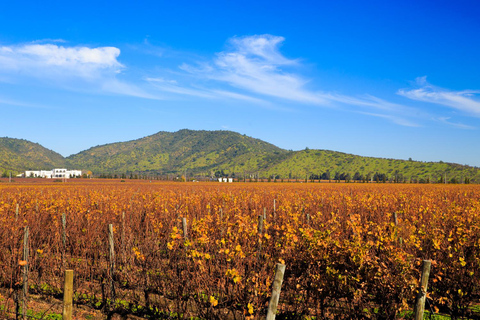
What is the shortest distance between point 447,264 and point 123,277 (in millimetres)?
7388

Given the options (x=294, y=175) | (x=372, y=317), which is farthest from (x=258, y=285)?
(x=294, y=175)

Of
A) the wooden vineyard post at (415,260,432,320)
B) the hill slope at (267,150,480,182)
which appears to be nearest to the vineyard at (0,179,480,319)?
the wooden vineyard post at (415,260,432,320)

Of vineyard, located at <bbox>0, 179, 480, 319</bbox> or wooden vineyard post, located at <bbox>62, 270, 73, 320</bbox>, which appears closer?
wooden vineyard post, located at <bbox>62, 270, 73, 320</bbox>

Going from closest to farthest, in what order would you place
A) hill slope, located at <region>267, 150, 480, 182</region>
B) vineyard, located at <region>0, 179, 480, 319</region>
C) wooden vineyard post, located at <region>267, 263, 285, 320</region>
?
1. wooden vineyard post, located at <region>267, 263, 285, 320</region>
2. vineyard, located at <region>0, 179, 480, 319</region>
3. hill slope, located at <region>267, 150, 480, 182</region>

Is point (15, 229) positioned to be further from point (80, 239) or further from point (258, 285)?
point (258, 285)

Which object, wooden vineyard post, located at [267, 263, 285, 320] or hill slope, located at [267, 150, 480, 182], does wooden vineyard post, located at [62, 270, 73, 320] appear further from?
hill slope, located at [267, 150, 480, 182]

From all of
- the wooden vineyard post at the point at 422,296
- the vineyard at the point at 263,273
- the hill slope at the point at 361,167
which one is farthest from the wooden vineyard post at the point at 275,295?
the hill slope at the point at 361,167

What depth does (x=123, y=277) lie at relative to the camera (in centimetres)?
890

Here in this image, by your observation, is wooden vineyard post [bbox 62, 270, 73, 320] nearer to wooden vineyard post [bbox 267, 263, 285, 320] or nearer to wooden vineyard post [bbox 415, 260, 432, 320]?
wooden vineyard post [bbox 267, 263, 285, 320]

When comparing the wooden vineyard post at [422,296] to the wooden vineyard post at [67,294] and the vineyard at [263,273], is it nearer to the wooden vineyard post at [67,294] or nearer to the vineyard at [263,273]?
the vineyard at [263,273]

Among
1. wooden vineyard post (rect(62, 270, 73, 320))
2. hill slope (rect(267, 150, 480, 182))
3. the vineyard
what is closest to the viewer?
wooden vineyard post (rect(62, 270, 73, 320))

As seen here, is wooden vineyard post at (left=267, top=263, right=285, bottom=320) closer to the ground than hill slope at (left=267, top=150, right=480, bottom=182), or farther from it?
closer to the ground

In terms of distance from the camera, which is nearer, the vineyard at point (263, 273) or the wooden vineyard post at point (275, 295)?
the wooden vineyard post at point (275, 295)

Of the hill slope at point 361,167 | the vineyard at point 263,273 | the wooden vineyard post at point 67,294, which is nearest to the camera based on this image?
the wooden vineyard post at point 67,294
